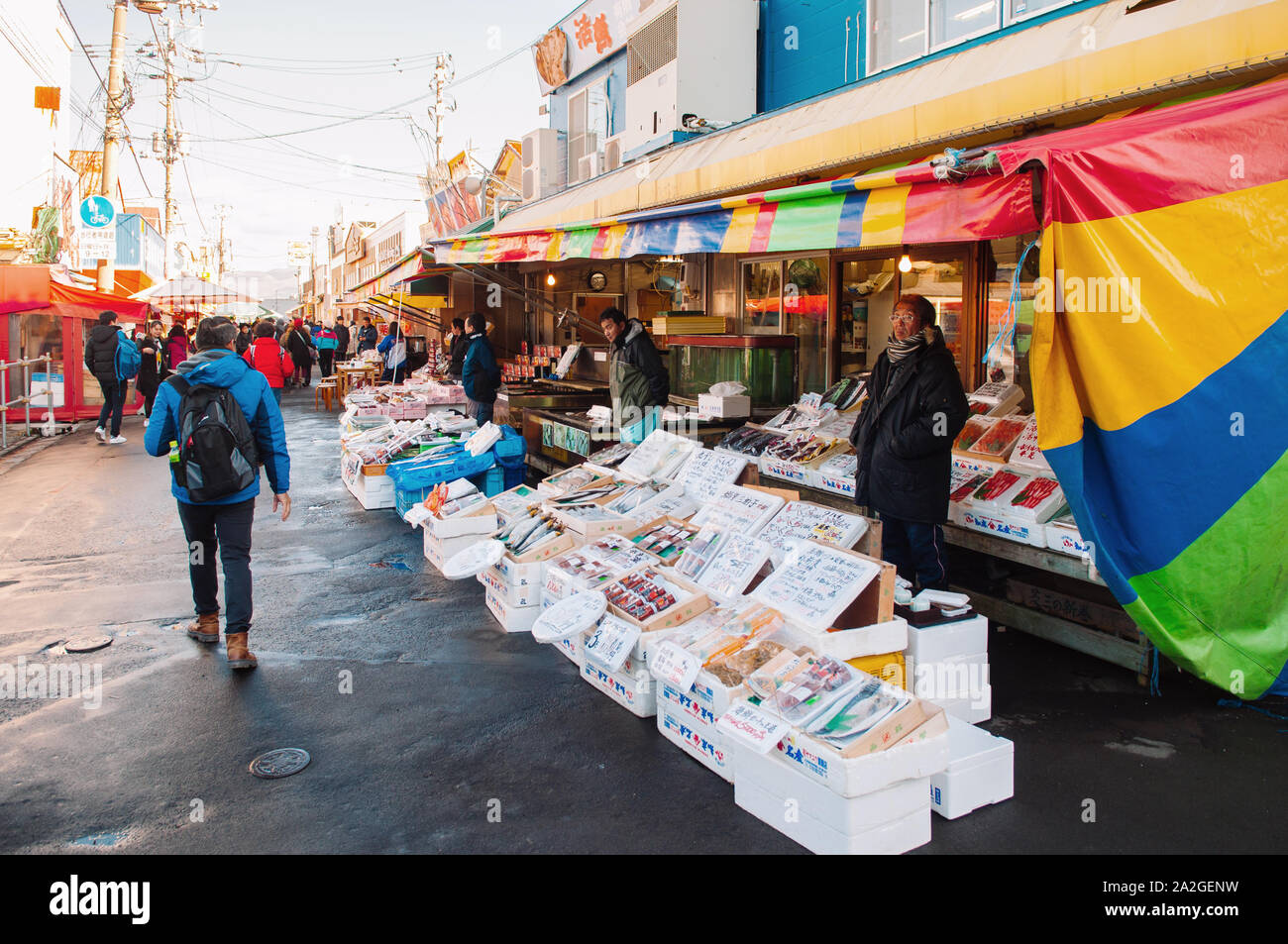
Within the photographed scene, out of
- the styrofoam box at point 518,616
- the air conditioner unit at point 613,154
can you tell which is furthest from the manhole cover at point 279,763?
the air conditioner unit at point 613,154

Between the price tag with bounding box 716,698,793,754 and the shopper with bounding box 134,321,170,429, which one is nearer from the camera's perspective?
the price tag with bounding box 716,698,793,754

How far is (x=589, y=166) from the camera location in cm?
1443

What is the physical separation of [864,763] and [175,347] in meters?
20.8

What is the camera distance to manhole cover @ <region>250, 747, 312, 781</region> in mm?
4211

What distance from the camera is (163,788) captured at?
411cm

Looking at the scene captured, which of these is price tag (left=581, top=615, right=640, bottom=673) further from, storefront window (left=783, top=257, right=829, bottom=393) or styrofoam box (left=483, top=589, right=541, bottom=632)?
storefront window (left=783, top=257, right=829, bottom=393)

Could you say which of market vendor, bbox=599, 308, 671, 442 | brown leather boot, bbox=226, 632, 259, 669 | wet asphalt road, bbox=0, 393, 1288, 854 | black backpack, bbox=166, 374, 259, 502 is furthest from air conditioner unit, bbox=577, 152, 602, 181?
brown leather boot, bbox=226, 632, 259, 669

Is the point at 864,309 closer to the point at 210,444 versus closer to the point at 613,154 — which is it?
the point at 210,444

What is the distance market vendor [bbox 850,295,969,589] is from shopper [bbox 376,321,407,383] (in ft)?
53.2

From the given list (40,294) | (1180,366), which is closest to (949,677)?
(1180,366)

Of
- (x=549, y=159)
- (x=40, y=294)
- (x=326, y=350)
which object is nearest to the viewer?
(x=549, y=159)

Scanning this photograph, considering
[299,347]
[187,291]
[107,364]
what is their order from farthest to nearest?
1. [299,347]
2. [187,291]
3. [107,364]
